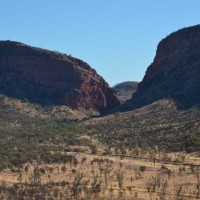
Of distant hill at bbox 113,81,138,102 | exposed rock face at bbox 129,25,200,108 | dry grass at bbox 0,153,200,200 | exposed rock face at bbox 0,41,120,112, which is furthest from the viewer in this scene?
distant hill at bbox 113,81,138,102

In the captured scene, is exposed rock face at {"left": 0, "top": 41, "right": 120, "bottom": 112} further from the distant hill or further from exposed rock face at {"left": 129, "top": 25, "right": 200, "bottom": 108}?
the distant hill

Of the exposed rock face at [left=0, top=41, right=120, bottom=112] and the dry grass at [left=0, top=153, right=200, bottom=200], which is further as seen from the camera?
the exposed rock face at [left=0, top=41, right=120, bottom=112]

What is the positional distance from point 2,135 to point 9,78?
51.6 m

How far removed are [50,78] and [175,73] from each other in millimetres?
35168

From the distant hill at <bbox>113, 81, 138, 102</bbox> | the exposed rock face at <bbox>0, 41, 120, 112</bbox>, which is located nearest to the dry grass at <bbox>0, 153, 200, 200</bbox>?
the exposed rock face at <bbox>0, 41, 120, 112</bbox>

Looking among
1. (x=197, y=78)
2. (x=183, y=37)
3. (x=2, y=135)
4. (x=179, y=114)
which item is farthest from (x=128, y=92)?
(x=2, y=135)

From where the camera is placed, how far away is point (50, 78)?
120 meters

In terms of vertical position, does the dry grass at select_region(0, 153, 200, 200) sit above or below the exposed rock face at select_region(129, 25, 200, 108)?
below

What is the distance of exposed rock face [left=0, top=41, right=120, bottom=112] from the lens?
116312 mm

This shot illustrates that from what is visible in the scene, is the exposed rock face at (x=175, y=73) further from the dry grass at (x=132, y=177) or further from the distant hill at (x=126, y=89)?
the distant hill at (x=126, y=89)

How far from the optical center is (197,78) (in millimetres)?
90312

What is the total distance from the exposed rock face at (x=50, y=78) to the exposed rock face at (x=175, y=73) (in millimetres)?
14589

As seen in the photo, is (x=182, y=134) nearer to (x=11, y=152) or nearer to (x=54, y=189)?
(x=11, y=152)

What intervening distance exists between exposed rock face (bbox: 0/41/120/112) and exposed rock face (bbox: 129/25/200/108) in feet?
47.9
